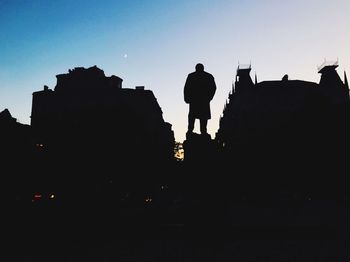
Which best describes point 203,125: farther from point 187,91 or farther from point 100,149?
point 100,149

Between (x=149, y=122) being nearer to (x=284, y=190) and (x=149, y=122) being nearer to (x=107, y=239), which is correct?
(x=284, y=190)

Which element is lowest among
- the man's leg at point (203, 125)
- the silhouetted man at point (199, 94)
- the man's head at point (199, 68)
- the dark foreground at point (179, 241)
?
the dark foreground at point (179, 241)

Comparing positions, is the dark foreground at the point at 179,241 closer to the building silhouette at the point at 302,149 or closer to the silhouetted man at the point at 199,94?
the silhouetted man at the point at 199,94

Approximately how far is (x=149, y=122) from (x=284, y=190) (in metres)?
28.1

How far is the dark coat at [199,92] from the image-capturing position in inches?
345

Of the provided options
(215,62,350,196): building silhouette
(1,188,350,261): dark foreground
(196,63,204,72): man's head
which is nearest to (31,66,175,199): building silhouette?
(215,62,350,196): building silhouette

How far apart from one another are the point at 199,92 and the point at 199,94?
6 centimetres

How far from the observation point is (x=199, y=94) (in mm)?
8883

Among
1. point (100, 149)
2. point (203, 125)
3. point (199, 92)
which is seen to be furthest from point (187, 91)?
point (100, 149)

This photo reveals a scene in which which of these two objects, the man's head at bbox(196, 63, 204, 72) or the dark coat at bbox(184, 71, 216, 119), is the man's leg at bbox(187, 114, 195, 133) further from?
the man's head at bbox(196, 63, 204, 72)

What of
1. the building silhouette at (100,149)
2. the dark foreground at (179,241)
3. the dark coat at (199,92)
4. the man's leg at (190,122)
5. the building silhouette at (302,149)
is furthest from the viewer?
the building silhouette at (302,149)

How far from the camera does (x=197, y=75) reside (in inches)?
344

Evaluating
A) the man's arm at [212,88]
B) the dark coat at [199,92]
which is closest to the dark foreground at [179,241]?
the dark coat at [199,92]

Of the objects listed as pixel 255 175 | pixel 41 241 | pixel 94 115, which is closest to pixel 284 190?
pixel 255 175
